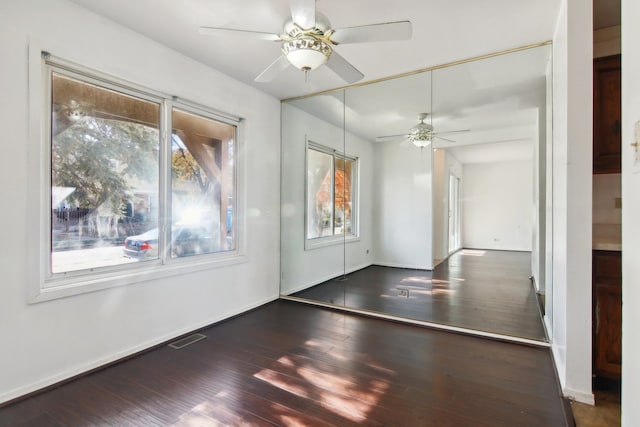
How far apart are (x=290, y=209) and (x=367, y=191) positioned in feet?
3.63

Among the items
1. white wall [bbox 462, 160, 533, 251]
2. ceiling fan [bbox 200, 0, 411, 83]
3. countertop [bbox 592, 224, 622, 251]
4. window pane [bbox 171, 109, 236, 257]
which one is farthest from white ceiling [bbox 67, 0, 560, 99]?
countertop [bbox 592, 224, 622, 251]

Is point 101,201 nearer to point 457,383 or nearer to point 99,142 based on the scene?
point 99,142

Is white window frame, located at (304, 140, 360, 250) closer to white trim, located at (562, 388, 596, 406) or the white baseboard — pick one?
the white baseboard

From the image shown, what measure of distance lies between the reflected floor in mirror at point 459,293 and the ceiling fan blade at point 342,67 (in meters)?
2.53

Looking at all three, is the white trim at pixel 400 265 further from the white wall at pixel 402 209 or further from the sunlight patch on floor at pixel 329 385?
the sunlight patch on floor at pixel 329 385

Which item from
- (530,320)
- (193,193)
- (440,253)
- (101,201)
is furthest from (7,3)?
(530,320)

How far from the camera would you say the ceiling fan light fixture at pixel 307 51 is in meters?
2.02

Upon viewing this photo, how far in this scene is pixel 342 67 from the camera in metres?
2.38

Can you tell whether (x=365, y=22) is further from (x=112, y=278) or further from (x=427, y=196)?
(x=112, y=278)

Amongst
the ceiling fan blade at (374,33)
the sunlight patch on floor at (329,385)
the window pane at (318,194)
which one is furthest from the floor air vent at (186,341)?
the ceiling fan blade at (374,33)

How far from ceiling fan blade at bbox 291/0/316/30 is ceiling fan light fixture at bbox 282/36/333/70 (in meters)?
0.09
